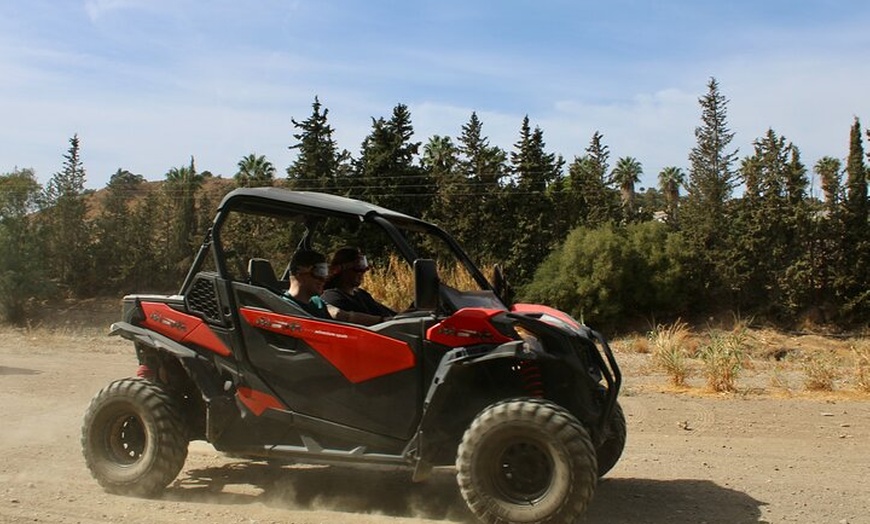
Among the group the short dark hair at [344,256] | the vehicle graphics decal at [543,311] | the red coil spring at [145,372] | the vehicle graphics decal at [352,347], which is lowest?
the red coil spring at [145,372]

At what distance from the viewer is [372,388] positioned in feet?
19.1

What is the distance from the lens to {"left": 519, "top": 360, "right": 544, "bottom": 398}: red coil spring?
575cm

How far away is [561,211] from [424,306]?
43.7m

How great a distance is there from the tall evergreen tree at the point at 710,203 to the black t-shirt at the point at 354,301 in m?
41.0

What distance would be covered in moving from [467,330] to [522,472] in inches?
40.6

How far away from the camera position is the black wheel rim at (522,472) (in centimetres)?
534

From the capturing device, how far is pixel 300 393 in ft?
19.8

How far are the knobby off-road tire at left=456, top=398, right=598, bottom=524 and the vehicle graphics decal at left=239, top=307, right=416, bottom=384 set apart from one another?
30.0 inches

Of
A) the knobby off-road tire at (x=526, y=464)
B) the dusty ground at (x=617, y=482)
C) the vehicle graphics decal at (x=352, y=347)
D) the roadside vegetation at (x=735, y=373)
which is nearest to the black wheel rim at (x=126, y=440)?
the dusty ground at (x=617, y=482)

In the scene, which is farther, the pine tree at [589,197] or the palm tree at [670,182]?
the palm tree at [670,182]

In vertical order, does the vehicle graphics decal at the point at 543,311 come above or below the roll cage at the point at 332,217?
below

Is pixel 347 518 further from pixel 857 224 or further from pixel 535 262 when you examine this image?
pixel 857 224

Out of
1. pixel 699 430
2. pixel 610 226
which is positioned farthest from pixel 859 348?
pixel 610 226

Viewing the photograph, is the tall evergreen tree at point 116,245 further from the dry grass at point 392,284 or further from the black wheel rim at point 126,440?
the black wheel rim at point 126,440
